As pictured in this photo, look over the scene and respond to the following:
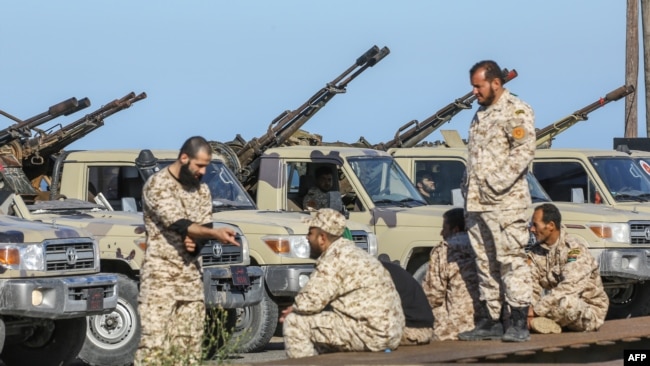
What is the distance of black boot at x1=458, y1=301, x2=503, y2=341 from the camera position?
12500 mm

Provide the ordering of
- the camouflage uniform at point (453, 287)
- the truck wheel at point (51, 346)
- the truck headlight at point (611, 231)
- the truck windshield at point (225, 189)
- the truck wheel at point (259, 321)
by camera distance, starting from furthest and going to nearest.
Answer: the truck headlight at point (611, 231)
the truck windshield at point (225, 189)
the truck wheel at point (259, 321)
the truck wheel at point (51, 346)
the camouflage uniform at point (453, 287)

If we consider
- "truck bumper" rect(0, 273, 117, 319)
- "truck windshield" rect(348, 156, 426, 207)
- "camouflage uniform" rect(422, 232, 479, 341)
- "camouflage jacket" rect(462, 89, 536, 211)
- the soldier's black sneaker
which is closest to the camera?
"camouflage jacket" rect(462, 89, 536, 211)

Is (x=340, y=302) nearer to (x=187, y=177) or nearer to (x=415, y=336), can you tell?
(x=415, y=336)

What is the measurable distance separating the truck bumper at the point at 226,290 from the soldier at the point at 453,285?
1.98 metres

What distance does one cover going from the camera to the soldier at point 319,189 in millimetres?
17547

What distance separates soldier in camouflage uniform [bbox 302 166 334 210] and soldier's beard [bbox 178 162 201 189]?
6.30 metres

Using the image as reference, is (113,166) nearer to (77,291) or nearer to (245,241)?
(245,241)

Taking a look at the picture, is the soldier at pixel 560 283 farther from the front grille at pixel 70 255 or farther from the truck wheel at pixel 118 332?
the front grille at pixel 70 255

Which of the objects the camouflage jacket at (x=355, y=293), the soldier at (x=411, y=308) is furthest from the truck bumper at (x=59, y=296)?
the soldier at (x=411, y=308)

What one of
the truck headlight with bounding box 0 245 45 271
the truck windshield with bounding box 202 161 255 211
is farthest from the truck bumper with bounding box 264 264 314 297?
the truck headlight with bounding box 0 245 45 271

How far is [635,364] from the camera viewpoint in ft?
36.0

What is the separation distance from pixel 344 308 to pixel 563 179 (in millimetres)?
8832

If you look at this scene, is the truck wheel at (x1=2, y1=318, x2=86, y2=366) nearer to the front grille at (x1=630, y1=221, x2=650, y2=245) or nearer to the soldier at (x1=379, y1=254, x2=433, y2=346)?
the soldier at (x1=379, y1=254, x2=433, y2=346)

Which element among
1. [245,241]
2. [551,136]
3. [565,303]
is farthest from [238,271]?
[551,136]
